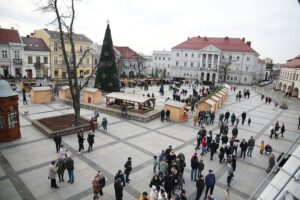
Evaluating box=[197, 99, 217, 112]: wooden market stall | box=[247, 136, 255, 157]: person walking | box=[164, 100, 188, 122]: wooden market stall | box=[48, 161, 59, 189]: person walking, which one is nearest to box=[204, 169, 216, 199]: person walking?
box=[247, 136, 255, 157]: person walking

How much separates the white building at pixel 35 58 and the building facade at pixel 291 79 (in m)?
56.4

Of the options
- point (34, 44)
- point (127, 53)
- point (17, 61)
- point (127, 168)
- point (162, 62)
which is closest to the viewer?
point (127, 168)

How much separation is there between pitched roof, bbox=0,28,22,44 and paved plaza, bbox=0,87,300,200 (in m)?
27.2

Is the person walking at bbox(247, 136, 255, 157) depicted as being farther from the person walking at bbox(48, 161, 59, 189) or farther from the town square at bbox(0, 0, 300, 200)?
the person walking at bbox(48, 161, 59, 189)

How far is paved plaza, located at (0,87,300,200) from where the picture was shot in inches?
400

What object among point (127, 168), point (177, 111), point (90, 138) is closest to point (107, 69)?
point (177, 111)

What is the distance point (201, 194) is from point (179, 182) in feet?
4.42

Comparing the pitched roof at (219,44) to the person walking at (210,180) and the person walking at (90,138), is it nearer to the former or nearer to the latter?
the person walking at (90,138)

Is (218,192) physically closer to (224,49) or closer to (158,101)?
(158,101)

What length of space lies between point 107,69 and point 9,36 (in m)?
24.0

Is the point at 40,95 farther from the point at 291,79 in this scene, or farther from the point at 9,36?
the point at 291,79

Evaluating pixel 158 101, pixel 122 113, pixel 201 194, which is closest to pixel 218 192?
pixel 201 194

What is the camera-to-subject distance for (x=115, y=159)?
13.3 metres

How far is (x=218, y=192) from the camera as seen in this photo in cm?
1062
